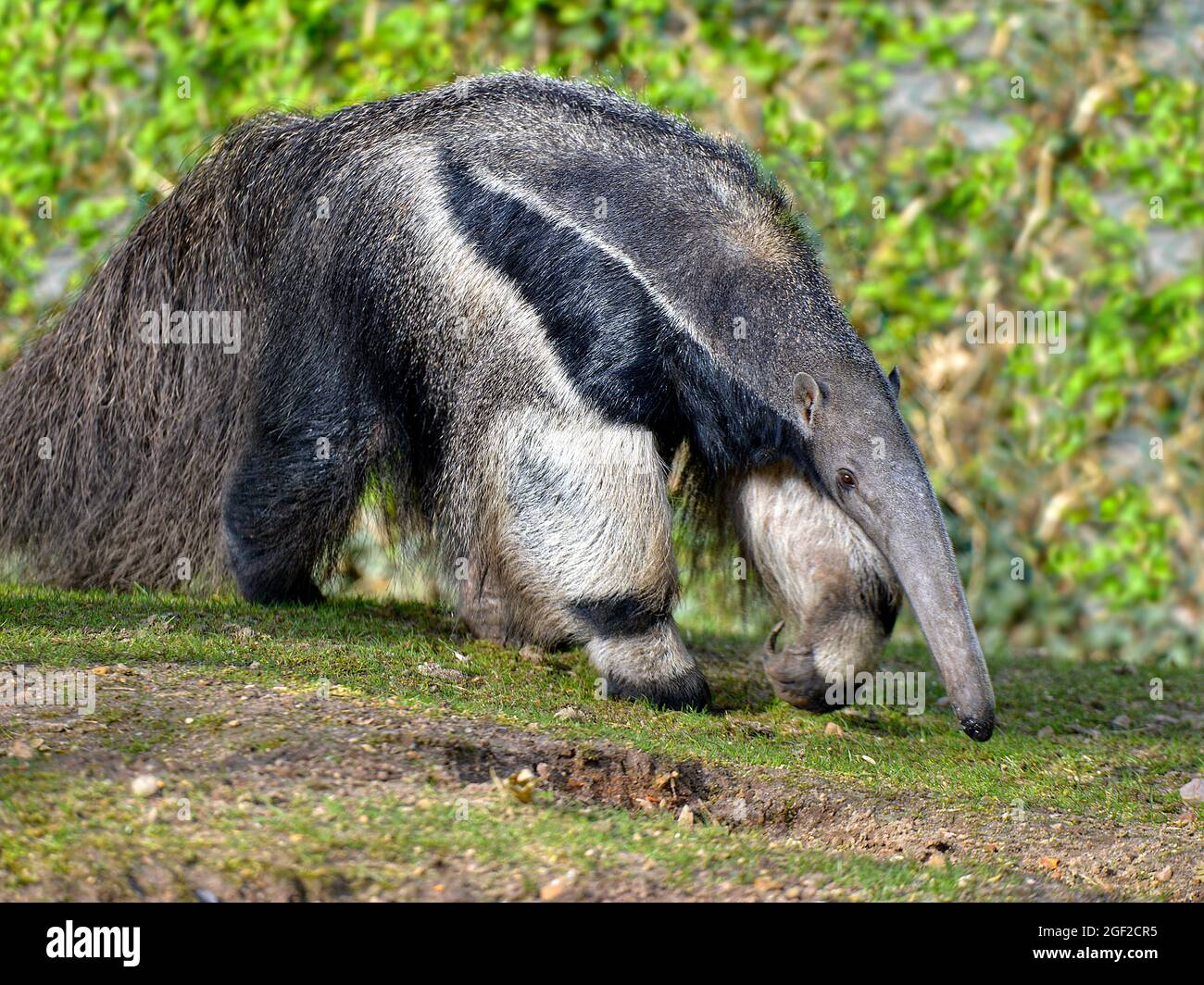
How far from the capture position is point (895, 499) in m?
4.75

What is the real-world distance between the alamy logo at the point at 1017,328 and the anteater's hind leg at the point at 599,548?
4.97 m

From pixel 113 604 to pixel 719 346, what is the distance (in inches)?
104

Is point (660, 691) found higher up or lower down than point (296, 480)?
lower down

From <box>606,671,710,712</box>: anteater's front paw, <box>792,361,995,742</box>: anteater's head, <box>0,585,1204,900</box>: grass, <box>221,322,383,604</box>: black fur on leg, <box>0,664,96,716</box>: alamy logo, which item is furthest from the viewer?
<box>221,322,383,604</box>: black fur on leg

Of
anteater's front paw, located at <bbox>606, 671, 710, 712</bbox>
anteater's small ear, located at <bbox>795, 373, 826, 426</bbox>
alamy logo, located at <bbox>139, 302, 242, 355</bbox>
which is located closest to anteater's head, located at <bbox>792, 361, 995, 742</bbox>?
anteater's small ear, located at <bbox>795, 373, 826, 426</bbox>

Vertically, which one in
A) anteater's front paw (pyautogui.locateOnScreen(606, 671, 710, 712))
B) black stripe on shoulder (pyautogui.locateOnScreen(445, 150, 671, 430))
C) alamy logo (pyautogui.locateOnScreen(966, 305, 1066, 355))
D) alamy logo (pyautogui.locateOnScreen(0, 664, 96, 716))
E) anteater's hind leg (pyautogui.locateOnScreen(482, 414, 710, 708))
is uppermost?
alamy logo (pyautogui.locateOnScreen(966, 305, 1066, 355))

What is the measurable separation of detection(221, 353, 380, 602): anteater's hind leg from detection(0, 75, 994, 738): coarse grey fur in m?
0.01

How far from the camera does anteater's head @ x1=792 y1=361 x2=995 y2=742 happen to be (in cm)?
459

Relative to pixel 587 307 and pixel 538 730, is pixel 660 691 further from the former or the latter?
pixel 587 307

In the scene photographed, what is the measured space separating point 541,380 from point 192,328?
1936mm
